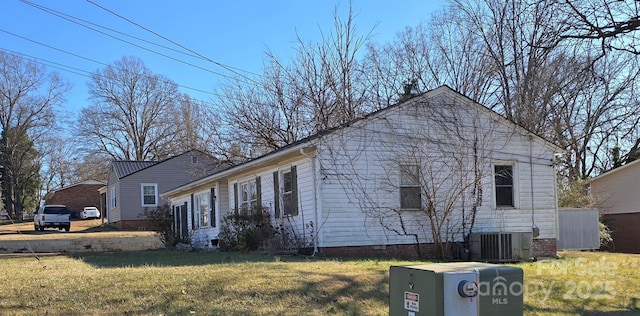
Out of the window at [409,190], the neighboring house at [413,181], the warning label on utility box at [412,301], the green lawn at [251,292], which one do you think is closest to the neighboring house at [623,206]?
the neighboring house at [413,181]

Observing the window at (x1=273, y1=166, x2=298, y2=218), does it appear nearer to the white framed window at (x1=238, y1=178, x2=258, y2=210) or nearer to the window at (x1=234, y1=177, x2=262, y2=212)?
the window at (x1=234, y1=177, x2=262, y2=212)

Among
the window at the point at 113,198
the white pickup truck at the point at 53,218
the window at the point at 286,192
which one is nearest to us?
the window at the point at 286,192

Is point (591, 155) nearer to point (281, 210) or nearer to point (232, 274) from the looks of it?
point (281, 210)

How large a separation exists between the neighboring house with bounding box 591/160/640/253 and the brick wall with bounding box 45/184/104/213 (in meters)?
47.9

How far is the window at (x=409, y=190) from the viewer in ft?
51.0

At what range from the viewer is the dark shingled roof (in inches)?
1582

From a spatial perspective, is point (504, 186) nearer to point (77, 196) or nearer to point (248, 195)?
point (248, 195)

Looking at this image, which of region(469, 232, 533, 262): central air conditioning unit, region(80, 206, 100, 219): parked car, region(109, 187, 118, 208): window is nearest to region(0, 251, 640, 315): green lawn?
region(469, 232, 533, 262): central air conditioning unit

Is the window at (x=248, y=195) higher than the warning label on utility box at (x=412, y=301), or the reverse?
the window at (x=248, y=195)

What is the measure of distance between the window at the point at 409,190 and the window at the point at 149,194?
27.1 metres

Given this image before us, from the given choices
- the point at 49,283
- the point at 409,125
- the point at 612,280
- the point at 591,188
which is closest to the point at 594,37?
the point at 612,280

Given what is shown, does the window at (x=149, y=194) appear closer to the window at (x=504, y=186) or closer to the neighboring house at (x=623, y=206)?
the neighboring house at (x=623, y=206)

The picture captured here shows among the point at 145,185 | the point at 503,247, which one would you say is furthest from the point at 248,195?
the point at 145,185

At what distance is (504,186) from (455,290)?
12.6 m
